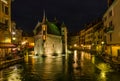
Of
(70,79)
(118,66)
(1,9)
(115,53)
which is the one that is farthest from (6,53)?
(70,79)

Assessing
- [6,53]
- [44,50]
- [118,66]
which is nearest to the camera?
[118,66]

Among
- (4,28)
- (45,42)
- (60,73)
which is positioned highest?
(4,28)

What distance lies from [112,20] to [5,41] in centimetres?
2446

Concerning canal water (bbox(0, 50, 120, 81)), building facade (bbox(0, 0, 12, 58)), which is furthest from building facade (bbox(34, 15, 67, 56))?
canal water (bbox(0, 50, 120, 81))

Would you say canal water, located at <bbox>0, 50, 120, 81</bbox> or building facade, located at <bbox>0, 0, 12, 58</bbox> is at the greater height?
building facade, located at <bbox>0, 0, 12, 58</bbox>

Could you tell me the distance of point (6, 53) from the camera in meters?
58.2

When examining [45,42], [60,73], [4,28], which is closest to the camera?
[60,73]

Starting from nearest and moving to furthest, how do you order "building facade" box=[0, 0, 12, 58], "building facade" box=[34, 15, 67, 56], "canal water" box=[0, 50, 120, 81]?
1. "canal water" box=[0, 50, 120, 81]
2. "building facade" box=[0, 0, 12, 58]
3. "building facade" box=[34, 15, 67, 56]

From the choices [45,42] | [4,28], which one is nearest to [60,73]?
[4,28]

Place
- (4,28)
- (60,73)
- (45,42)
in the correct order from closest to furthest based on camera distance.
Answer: (60,73) < (4,28) < (45,42)

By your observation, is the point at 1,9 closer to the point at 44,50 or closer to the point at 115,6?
the point at 115,6

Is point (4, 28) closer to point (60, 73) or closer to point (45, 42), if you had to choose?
point (60, 73)

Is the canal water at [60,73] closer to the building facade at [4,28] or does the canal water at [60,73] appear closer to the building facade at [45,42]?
the building facade at [4,28]

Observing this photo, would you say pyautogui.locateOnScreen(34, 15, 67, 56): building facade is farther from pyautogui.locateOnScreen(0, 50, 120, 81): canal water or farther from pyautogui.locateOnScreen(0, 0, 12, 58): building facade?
pyautogui.locateOnScreen(0, 50, 120, 81): canal water
